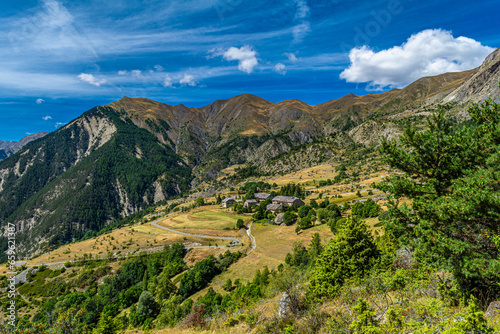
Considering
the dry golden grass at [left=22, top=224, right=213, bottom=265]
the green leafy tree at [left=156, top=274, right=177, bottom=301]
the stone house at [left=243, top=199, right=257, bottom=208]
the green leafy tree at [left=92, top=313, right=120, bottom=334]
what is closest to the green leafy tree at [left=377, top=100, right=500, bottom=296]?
the green leafy tree at [left=92, top=313, right=120, bottom=334]

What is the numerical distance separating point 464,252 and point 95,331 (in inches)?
1152

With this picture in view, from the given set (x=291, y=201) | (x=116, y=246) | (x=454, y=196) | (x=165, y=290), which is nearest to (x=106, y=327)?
(x=454, y=196)

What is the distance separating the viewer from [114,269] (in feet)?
221

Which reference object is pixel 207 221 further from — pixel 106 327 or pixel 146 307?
pixel 106 327

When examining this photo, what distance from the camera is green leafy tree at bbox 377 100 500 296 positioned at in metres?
9.79

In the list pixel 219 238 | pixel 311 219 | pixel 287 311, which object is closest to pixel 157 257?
pixel 219 238

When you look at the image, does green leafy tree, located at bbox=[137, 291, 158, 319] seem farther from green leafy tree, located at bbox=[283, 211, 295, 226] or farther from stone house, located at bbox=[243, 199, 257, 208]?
stone house, located at bbox=[243, 199, 257, 208]

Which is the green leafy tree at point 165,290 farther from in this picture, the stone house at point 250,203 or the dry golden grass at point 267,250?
the stone house at point 250,203

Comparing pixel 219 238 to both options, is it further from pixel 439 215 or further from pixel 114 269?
pixel 439 215

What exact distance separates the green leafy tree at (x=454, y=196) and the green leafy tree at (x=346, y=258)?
737 centimetres

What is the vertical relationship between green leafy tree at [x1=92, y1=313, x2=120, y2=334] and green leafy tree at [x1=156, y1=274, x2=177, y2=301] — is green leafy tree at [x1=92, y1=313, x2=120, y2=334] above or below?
above

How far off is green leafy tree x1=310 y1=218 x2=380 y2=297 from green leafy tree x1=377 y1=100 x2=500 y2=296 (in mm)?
7369

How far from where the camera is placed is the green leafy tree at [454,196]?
385 inches

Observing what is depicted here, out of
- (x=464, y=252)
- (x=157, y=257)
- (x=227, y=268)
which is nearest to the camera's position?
(x=464, y=252)
